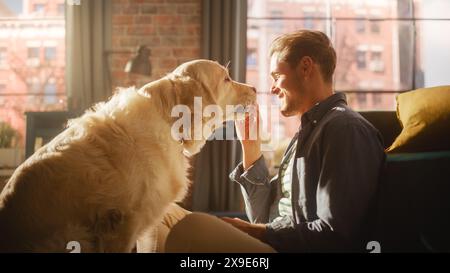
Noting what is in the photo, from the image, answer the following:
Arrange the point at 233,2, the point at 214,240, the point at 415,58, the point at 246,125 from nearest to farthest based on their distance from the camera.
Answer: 1. the point at 214,240
2. the point at 246,125
3. the point at 233,2
4. the point at 415,58

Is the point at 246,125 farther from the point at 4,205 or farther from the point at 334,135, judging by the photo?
the point at 4,205

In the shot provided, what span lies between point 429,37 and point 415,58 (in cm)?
23

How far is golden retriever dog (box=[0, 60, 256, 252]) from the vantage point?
44.7 inches

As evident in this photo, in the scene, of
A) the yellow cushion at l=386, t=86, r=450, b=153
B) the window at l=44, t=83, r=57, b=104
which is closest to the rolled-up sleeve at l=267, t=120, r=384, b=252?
the yellow cushion at l=386, t=86, r=450, b=153

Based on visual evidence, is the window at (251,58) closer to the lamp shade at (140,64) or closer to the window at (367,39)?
the window at (367,39)

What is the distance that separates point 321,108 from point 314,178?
10.0 inches

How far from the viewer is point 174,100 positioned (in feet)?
4.60

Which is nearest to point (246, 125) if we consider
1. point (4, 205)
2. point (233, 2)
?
point (4, 205)

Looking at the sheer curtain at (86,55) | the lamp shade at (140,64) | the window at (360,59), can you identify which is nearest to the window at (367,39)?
the window at (360,59)

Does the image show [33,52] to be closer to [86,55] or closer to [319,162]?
[86,55]

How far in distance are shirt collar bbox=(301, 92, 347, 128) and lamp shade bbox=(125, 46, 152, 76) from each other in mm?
2096

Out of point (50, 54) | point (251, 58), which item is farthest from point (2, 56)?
point (251, 58)

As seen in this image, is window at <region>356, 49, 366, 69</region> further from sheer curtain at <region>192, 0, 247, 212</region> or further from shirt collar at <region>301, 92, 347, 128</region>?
shirt collar at <region>301, 92, 347, 128</region>

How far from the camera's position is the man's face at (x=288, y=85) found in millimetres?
1365
